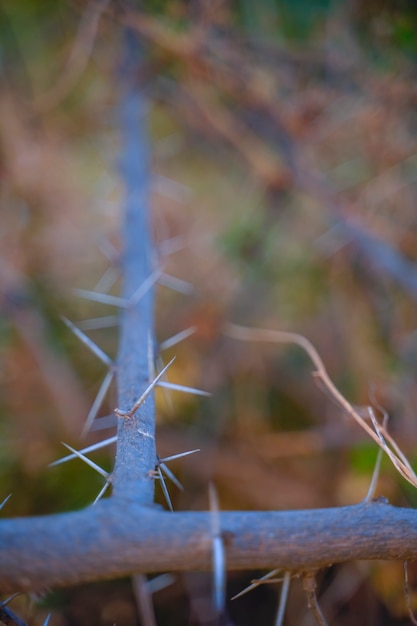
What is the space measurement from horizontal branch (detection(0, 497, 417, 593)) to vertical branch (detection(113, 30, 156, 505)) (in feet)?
0.14

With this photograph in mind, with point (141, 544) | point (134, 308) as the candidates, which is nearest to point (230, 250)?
point (134, 308)

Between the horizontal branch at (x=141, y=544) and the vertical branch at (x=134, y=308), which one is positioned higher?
the vertical branch at (x=134, y=308)

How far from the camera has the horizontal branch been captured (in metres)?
0.48

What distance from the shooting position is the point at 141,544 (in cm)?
49

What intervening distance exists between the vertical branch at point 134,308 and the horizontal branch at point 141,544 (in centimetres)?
4

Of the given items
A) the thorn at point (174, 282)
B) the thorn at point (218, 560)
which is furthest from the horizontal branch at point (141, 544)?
the thorn at point (174, 282)

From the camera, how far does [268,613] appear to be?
1.45 meters

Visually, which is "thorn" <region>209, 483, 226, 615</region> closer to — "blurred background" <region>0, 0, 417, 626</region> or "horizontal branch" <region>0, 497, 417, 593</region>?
"horizontal branch" <region>0, 497, 417, 593</region>

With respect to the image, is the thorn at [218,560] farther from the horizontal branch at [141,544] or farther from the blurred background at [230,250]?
the blurred background at [230,250]

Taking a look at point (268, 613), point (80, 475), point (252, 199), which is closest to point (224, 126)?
point (252, 199)

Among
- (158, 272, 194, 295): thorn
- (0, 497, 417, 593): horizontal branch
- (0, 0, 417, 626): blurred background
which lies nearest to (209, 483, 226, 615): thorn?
(0, 497, 417, 593): horizontal branch

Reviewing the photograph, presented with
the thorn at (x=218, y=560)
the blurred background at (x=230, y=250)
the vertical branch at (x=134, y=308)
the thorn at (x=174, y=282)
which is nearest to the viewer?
the thorn at (x=218, y=560)

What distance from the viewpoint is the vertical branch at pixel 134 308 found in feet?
1.94

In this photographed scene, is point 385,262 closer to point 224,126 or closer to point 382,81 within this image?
point 382,81
